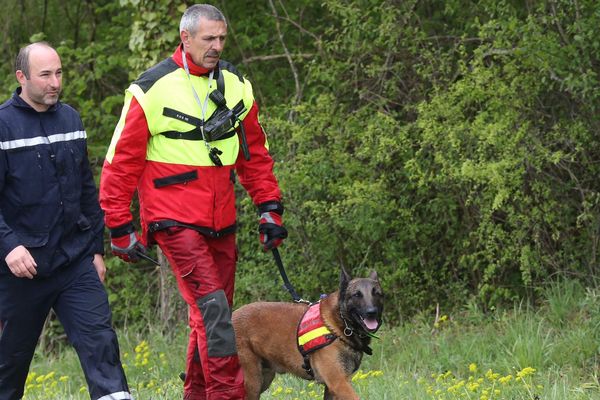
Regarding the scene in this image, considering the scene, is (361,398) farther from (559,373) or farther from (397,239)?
(397,239)

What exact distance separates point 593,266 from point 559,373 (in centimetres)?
229

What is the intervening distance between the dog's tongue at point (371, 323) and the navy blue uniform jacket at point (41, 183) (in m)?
1.70

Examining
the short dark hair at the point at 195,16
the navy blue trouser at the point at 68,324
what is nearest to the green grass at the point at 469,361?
the navy blue trouser at the point at 68,324

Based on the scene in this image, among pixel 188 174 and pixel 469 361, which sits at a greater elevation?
pixel 188 174

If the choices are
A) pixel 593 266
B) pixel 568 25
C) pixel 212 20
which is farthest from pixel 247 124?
pixel 593 266

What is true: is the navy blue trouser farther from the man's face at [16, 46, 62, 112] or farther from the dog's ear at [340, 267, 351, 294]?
the dog's ear at [340, 267, 351, 294]

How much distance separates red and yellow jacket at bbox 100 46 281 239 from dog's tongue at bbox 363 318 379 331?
3.38 feet

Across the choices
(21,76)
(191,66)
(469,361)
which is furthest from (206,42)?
(469,361)

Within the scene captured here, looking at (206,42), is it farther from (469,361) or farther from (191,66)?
(469,361)

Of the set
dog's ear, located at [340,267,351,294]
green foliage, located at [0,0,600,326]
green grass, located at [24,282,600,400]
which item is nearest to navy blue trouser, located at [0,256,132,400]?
dog's ear, located at [340,267,351,294]

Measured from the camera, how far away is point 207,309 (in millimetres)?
5930

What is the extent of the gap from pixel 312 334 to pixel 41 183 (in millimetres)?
1857

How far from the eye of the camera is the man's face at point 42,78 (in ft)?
18.0

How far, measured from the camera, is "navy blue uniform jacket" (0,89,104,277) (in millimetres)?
5512
